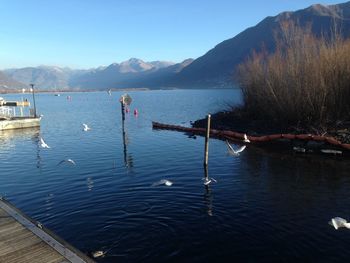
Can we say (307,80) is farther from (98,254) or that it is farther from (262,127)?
(98,254)

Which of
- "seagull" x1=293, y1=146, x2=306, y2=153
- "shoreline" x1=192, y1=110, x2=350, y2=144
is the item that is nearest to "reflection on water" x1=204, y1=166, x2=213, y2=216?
"seagull" x1=293, y1=146, x2=306, y2=153

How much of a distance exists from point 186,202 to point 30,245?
9.83 metres

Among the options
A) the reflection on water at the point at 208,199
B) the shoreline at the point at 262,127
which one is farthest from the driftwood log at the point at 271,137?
the reflection on water at the point at 208,199

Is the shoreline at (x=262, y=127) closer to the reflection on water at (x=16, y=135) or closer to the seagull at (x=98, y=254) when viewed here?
the reflection on water at (x=16, y=135)

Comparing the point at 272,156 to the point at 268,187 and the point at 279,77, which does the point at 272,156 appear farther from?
the point at 279,77

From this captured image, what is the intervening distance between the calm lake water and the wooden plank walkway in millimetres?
2343

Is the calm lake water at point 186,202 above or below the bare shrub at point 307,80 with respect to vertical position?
below

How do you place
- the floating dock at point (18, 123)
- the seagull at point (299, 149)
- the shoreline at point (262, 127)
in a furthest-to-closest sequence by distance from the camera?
the floating dock at point (18, 123) → the shoreline at point (262, 127) → the seagull at point (299, 149)

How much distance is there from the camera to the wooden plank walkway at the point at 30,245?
11609 mm

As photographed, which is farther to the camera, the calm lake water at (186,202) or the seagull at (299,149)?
the seagull at (299,149)

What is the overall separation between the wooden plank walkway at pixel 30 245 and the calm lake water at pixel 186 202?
7.69 ft

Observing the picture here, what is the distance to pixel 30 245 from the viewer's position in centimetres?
1260

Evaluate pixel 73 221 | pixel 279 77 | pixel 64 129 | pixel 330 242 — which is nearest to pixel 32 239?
pixel 73 221

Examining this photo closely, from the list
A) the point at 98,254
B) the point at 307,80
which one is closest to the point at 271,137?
the point at 307,80
